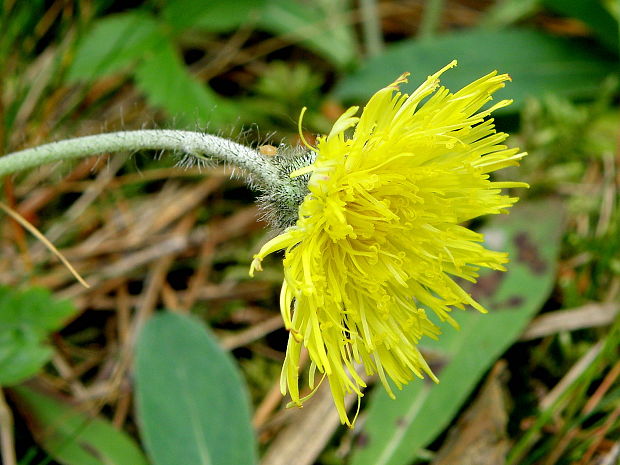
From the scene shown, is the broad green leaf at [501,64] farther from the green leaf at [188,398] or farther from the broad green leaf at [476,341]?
the green leaf at [188,398]

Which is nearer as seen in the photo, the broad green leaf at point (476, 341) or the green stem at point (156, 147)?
the green stem at point (156, 147)

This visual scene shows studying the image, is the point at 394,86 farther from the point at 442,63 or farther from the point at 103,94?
the point at 103,94

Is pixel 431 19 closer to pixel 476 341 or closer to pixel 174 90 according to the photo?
pixel 174 90

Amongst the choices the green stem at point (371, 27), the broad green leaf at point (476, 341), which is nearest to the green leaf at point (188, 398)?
the broad green leaf at point (476, 341)

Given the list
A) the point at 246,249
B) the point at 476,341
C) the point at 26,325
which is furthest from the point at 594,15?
the point at 26,325

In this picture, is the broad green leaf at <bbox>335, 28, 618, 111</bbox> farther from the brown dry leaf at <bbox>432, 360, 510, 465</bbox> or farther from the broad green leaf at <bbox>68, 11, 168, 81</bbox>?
the brown dry leaf at <bbox>432, 360, 510, 465</bbox>

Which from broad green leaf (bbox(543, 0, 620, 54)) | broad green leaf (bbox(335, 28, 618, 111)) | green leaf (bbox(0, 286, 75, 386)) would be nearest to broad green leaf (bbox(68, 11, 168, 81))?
broad green leaf (bbox(335, 28, 618, 111))
